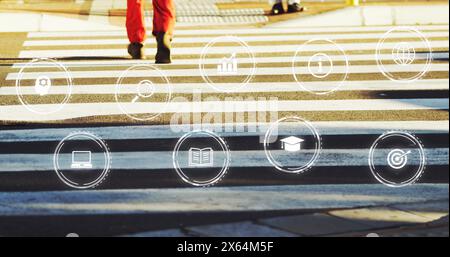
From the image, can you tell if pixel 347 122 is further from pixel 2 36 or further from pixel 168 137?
pixel 2 36

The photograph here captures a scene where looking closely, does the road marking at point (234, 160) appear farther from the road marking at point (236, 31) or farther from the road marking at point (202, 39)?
the road marking at point (236, 31)

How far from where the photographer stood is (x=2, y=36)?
1572 centimetres

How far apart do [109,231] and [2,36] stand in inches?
378

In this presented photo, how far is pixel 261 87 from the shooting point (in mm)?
11641

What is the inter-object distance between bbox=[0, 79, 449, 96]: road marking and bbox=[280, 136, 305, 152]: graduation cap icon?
225 cm

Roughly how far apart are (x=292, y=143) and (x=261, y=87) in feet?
8.80

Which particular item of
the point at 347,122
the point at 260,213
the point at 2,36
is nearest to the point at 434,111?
the point at 347,122

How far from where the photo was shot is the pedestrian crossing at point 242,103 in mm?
8398

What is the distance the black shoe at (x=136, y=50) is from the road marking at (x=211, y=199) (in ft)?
19.0
